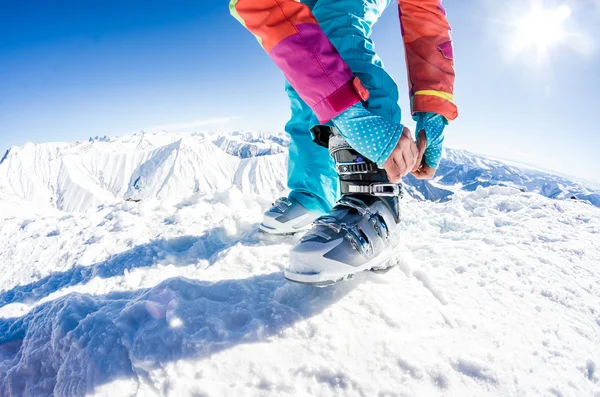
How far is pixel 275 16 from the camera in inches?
41.9

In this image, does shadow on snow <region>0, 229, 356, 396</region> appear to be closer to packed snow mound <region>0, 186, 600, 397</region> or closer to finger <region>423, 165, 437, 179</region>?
packed snow mound <region>0, 186, 600, 397</region>

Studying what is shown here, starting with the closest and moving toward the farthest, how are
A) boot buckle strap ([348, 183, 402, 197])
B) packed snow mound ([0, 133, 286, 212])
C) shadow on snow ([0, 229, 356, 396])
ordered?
shadow on snow ([0, 229, 356, 396]) < boot buckle strap ([348, 183, 402, 197]) < packed snow mound ([0, 133, 286, 212])

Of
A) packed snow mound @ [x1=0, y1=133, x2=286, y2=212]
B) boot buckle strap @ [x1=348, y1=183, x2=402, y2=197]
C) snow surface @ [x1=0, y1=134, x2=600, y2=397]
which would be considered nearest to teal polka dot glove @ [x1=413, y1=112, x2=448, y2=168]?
boot buckle strap @ [x1=348, y1=183, x2=402, y2=197]

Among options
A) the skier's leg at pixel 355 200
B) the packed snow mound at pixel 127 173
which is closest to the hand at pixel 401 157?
the skier's leg at pixel 355 200

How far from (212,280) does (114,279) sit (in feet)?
1.86

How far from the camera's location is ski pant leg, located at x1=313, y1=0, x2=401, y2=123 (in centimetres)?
123

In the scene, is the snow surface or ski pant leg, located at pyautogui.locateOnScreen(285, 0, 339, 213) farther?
ski pant leg, located at pyautogui.locateOnScreen(285, 0, 339, 213)

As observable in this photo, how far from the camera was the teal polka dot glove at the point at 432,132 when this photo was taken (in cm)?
141

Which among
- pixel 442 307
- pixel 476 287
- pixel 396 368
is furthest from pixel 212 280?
pixel 476 287

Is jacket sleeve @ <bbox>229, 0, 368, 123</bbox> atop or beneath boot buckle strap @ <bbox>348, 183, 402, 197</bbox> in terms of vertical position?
atop

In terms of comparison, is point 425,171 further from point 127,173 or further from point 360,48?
point 127,173

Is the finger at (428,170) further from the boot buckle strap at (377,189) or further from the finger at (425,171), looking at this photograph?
the boot buckle strap at (377,189)

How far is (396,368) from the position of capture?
0.79m

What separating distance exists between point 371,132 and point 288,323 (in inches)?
27.1
